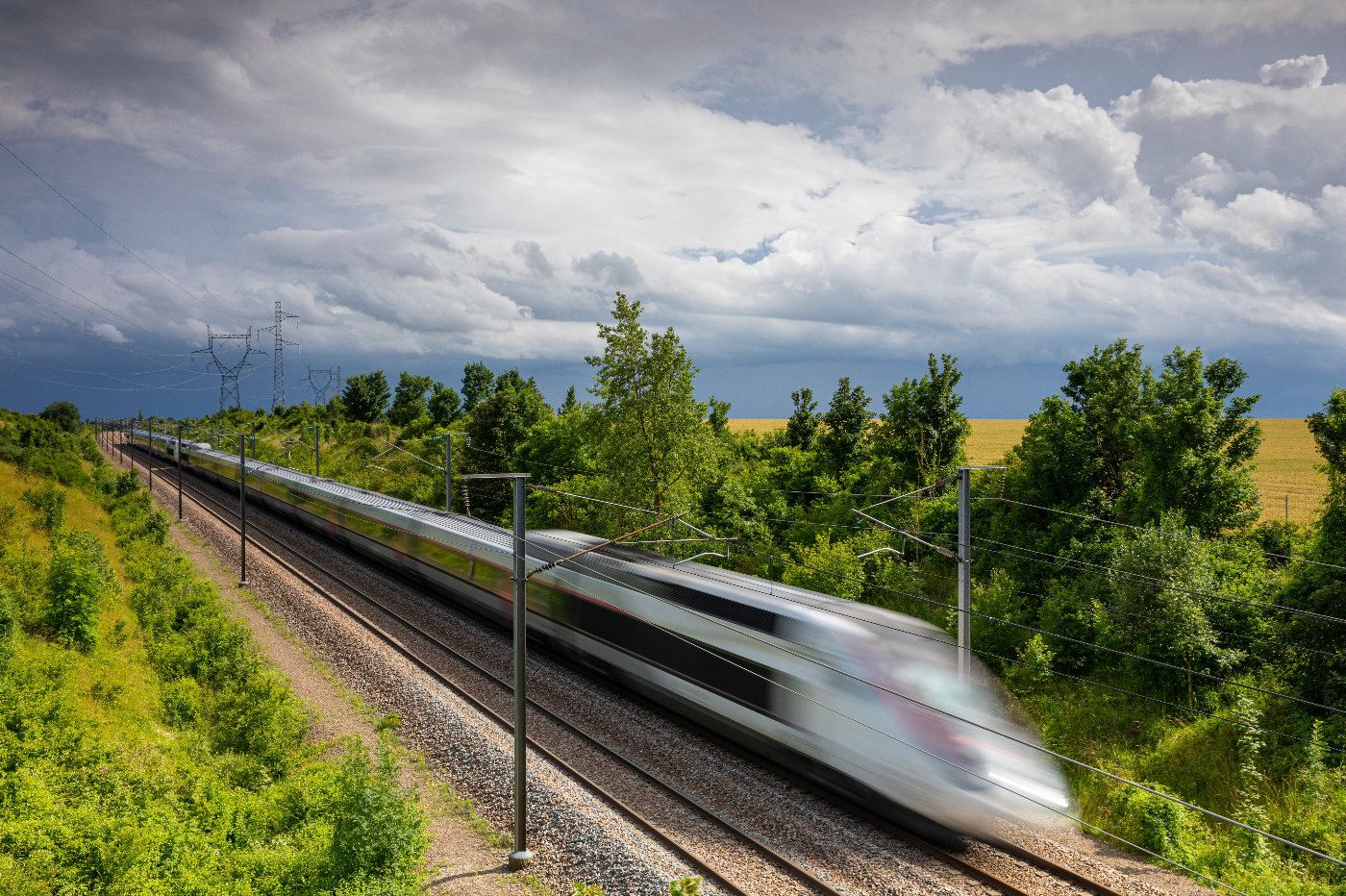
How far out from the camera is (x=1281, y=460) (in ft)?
225

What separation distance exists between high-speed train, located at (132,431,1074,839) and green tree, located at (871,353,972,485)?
21107 millimetres

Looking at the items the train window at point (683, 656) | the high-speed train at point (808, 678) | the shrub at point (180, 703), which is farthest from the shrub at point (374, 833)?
the shrub at point (180, 703)

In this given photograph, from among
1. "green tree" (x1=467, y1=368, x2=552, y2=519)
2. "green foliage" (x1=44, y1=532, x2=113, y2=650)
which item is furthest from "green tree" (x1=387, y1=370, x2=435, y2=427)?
"green foliage" (x1=44, y1=532, x2=113, y2=650)

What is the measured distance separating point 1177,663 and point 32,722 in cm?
2764

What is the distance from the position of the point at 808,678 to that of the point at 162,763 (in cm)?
1111

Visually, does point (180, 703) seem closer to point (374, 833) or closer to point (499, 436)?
point (374, 833)

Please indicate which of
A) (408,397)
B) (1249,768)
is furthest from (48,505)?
(408,397)

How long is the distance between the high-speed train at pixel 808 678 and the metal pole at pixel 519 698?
387 cm

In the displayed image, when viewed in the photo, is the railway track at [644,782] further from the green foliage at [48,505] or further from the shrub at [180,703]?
the green foliage at [48,505]

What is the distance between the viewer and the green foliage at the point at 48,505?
27.9 meters

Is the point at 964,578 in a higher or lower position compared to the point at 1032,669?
higher

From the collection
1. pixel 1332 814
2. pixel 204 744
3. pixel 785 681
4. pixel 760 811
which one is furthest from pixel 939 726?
pixel 204 744

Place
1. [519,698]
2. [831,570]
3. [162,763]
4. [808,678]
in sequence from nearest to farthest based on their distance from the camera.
A: 1. [519,698]
2. [808,678]
3. [162,763]
4. [831,570]

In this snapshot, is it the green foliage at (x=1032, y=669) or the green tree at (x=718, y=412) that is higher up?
the green tree at (x=718, y=412)
